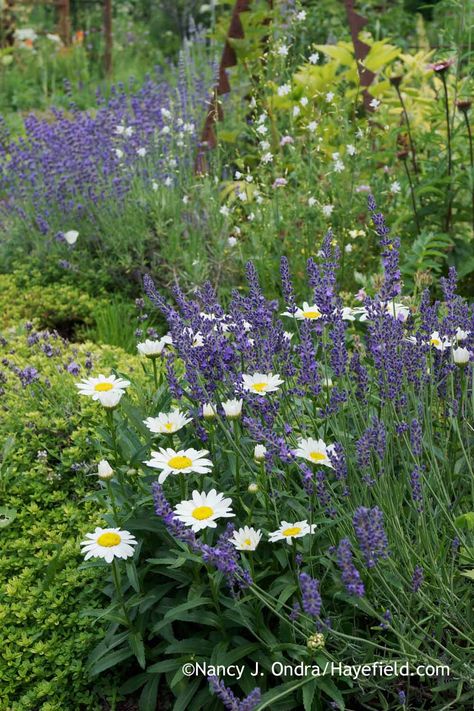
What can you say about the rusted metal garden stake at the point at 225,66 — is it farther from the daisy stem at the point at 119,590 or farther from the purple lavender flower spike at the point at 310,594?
the purple lavender flower spike at the point at 310,594

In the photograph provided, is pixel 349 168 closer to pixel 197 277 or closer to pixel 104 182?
pixel 197 277

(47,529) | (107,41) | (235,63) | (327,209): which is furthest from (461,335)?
(107,41)

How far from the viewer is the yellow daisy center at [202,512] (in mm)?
1826

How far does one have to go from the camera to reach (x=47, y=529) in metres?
2.71

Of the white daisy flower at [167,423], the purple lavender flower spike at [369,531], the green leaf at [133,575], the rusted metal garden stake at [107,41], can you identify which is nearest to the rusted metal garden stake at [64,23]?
the rusted metal garden stake at [107,41]

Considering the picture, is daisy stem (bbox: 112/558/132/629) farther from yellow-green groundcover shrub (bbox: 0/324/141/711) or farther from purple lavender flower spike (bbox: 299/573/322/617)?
purple lavender flower spike (bbox: 299/573/322/617)

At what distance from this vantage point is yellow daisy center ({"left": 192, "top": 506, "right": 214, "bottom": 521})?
1826mm

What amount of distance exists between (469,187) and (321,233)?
0.81 m

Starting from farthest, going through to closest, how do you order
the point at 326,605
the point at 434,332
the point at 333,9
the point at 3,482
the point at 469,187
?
the point at 333,9 < the point at 469,187 < the point at 3,482 < the point at 434,332 < the point at 326,605

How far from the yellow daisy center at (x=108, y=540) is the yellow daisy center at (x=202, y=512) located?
215mm

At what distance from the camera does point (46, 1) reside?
11.5 meters

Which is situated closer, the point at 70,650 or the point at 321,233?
the point at 70,650

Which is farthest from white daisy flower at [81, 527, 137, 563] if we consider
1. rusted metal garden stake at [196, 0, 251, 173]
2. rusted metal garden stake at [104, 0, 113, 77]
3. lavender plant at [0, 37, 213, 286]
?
rusted metal garden stake at [104, 0, 113, 77]

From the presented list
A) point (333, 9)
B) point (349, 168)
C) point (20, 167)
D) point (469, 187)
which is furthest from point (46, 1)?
point (469, 187)
